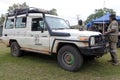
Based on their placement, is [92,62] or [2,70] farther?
[92,62]

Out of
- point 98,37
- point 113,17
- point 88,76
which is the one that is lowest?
point 88,76

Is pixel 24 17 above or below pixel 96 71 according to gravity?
above

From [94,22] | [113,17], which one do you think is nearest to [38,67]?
[113,17]

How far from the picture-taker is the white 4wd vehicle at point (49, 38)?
555 cm

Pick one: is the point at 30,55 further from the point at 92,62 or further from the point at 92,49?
the point at 92,49

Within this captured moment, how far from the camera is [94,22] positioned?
49.7ft

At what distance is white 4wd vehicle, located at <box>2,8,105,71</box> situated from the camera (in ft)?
18.2

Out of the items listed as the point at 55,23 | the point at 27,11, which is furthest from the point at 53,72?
the point at 27,11

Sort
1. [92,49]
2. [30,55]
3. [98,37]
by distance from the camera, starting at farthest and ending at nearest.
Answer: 1. [30,55]
2. [98,37]
3. [92,49]

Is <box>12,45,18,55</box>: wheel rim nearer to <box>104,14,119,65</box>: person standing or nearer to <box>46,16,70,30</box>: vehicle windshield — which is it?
<box>46,16,70,30</box>: vehicle windshield

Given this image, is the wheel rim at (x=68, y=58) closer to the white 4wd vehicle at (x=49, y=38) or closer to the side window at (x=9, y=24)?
the white 4wd vehicle at (x=49, y=38)

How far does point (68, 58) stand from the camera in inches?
236

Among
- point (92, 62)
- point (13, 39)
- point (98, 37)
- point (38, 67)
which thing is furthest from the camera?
point (13, 39)

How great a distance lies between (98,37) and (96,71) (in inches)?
45.4
